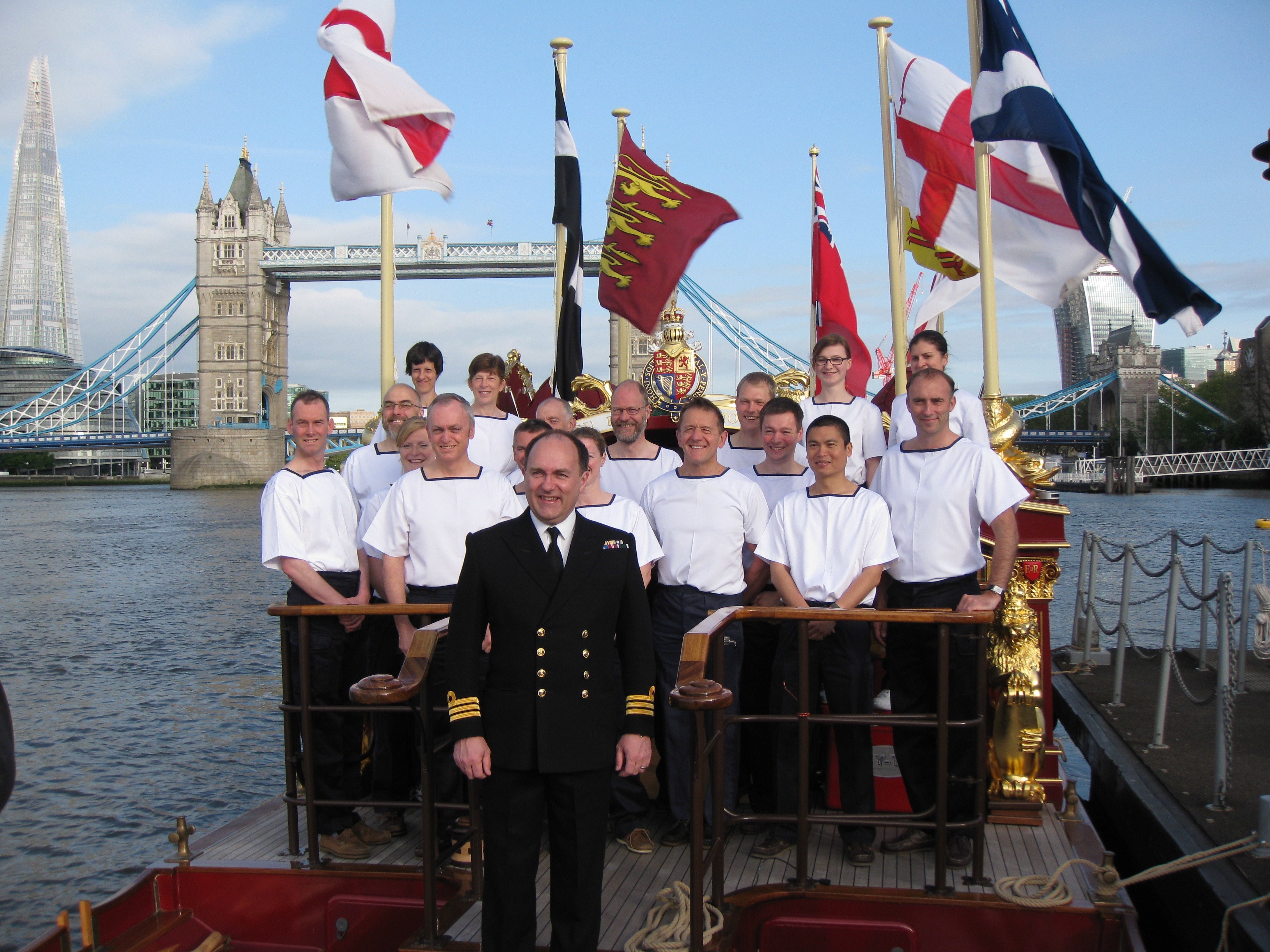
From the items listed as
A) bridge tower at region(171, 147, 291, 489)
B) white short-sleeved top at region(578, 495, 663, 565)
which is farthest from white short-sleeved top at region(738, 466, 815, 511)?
bridge tower at region(171, 147, 291, 489)

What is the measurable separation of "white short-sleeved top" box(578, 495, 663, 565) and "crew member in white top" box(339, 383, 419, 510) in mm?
1326

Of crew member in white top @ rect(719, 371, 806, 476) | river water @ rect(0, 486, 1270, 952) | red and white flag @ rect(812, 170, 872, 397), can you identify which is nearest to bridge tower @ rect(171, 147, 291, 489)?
river water @ rect(0, 486, 1270, 952)

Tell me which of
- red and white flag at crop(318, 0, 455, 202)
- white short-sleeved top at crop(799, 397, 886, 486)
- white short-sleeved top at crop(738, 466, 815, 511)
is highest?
red and white flag at crop(318, 0, 455, 202)

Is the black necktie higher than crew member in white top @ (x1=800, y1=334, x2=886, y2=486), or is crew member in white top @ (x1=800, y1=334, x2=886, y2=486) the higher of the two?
crew member in white top @ (x1=800, y1=334, x2=886, y2=486)

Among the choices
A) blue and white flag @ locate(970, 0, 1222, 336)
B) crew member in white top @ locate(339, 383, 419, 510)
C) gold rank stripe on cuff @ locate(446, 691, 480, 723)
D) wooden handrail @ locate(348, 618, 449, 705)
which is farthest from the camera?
blue and white flag @ locate(970, 0, 1222, 336)

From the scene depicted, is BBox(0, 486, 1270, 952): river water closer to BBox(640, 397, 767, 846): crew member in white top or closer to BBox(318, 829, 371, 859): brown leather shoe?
BBox(318, 829, 371, 859): brown leather shoe

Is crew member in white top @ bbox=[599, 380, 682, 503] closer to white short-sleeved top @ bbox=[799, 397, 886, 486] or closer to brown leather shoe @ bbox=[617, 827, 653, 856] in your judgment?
white short-sleeved top @ bbox=[799, 397, 886, 486]

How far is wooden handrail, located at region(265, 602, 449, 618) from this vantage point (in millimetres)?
3441

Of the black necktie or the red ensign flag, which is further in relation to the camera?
the red ensign flag

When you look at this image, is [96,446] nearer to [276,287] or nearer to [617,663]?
[276,287]

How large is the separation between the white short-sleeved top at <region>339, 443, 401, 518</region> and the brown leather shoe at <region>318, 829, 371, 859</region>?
163 cm

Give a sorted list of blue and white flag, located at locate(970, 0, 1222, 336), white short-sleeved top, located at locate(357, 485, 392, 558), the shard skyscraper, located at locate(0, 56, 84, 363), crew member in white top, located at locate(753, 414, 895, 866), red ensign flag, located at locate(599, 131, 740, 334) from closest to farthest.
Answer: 1. crew member in white top, located at locate(753, 414, 895, 866)
2. white short-sleeved top, located at locate(357, 485, 392, 558)
3. blue and white flag, located at locate(970, 0, 1222, 336)
4. red ensign flag, located at locate(599, 131, 740, 334)
5. the shard skyscraper, located at locate(0, 56, 84, 363)

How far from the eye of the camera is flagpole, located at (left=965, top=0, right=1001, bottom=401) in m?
4.44

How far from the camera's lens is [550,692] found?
2672mm
